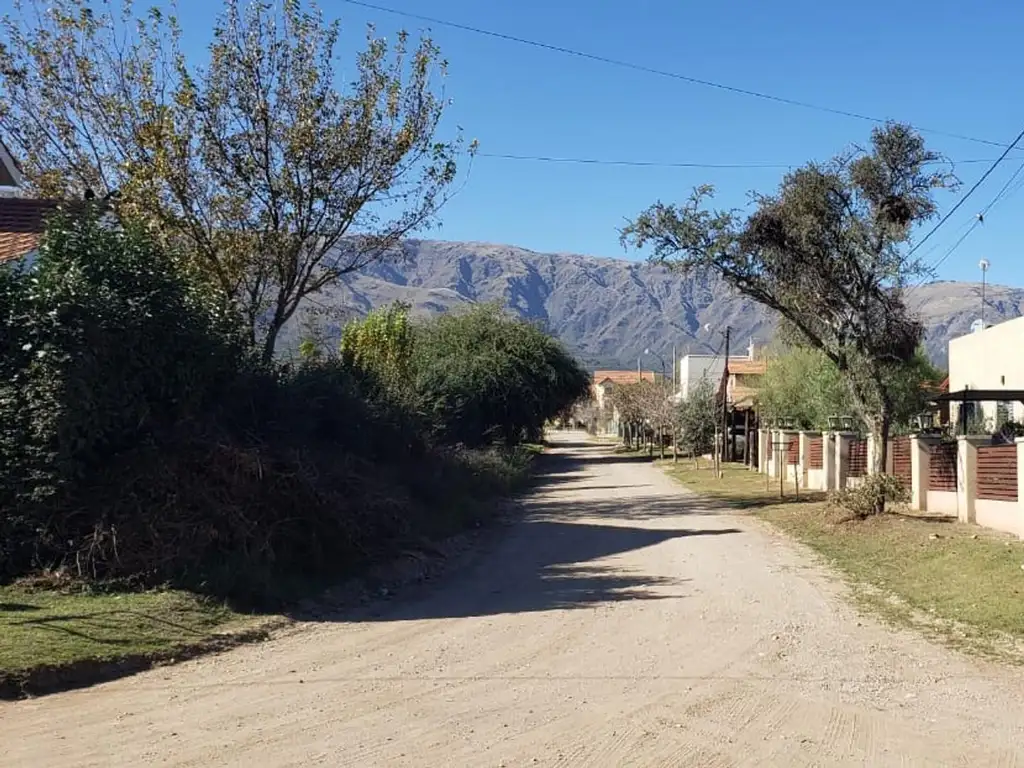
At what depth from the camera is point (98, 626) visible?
9562mm

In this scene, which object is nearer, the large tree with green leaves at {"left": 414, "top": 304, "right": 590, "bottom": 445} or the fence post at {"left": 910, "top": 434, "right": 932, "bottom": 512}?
the fence post at {"left": 910, "top": 434, "right": 932, "bottom": 512}

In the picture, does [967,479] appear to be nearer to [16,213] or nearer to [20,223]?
[20,223]

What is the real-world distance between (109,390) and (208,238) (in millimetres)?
8422

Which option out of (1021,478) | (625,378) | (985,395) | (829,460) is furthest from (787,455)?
(625,378)

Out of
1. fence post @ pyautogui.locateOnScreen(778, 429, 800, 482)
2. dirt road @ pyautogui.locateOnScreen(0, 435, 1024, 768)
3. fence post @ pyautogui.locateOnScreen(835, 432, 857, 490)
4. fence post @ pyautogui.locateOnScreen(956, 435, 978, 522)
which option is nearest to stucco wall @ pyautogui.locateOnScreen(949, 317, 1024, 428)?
fence post @ pyautogui.locateOnScreen(835, 432, 857, 490)

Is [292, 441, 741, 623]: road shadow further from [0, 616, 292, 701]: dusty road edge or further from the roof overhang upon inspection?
the roof overhang

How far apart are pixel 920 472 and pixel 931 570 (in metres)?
7.61

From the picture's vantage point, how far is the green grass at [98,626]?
27.8ft

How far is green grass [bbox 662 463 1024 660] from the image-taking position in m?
10.6

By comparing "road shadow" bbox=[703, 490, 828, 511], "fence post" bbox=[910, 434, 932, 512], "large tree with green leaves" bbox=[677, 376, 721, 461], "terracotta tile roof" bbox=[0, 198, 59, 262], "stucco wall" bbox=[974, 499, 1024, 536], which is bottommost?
"road shadow" bbox=[703, 490, 828, 511]

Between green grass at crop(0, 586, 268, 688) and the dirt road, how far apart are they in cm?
48

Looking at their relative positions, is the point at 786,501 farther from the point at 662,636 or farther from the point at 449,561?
the point at 662,636

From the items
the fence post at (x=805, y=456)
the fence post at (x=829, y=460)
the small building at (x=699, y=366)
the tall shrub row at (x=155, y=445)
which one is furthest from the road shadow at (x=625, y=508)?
the small building at (x=699, y=366)

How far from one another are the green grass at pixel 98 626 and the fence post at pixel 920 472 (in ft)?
49.9
